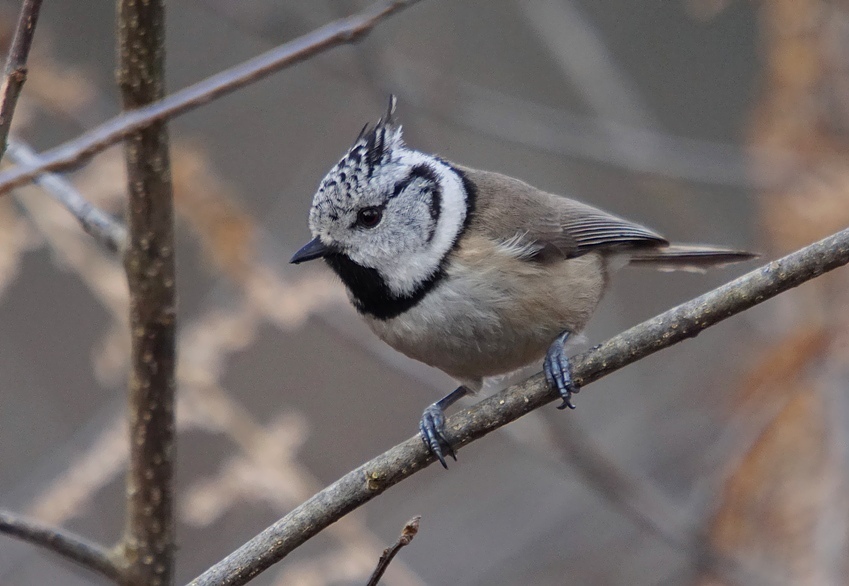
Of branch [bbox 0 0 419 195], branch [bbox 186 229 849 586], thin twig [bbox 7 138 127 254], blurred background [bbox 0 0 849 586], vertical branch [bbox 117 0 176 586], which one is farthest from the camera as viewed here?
blurred background [bbox 0 0 849 586]

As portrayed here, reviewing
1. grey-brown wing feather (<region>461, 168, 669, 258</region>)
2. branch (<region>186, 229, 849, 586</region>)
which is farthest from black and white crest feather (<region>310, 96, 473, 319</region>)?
branch (<region>186, 229, 849, 586</region>)

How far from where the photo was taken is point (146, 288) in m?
2.31

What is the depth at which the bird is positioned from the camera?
9.80ft

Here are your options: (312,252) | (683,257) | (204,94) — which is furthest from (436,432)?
(204,94)

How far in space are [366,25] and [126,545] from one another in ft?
4.97

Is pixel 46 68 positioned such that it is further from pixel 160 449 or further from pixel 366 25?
pixel 366 25

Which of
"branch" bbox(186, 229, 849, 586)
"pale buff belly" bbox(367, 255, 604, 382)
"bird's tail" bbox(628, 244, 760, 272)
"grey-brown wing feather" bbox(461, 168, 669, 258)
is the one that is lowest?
"branch" bbox(186, 229, 849, 586)

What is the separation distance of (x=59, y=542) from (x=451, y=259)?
1.46 meters

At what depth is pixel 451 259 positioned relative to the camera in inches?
120

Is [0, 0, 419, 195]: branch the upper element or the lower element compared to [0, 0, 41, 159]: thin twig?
lower

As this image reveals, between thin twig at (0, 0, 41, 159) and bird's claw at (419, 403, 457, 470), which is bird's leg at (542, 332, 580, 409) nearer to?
bird's claw at (419, 403, 457, 470)

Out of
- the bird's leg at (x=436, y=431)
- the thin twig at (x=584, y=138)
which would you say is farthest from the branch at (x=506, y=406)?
the thin twig at (x=584, y=138)

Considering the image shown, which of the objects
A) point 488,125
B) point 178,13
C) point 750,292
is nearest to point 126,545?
point 750,292

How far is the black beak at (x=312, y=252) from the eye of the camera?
3.10 metres
